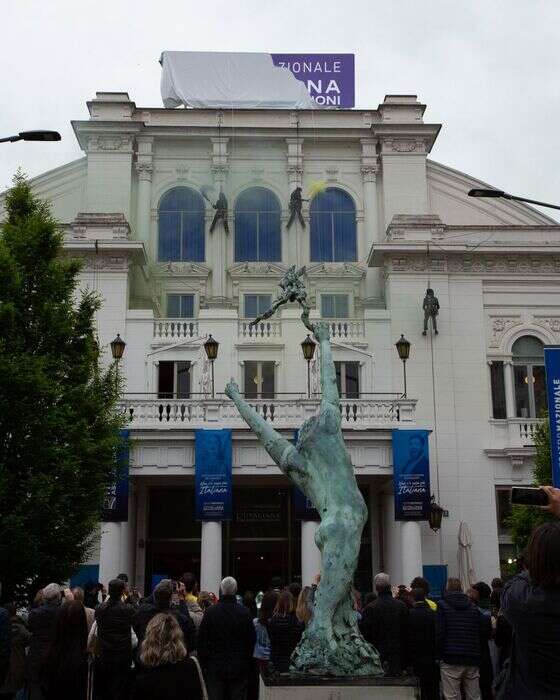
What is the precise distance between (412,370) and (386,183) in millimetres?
8730

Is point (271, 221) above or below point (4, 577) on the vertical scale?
above

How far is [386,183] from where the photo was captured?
38.7 meters

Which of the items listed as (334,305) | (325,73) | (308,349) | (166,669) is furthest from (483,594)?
(325,73)

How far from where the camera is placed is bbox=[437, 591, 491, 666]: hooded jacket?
12.0 metres

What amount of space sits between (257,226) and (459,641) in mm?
28877

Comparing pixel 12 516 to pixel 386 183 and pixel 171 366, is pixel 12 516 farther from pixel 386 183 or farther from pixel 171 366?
pixel 386 183

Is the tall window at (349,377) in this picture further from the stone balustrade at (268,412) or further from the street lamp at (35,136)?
the street lamp at (35,136)

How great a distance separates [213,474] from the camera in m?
30.2

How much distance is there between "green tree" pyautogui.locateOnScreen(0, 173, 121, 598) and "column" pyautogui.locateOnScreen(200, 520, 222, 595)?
6921mm

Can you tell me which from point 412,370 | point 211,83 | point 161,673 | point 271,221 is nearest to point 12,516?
point 161,673

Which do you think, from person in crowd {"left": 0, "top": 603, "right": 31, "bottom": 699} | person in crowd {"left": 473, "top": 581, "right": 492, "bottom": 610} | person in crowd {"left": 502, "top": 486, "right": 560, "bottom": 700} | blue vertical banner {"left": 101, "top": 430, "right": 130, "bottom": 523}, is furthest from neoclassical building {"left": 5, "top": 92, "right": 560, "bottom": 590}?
person in crowd {"left": 502, "top": 486, "right": 560, "bottom": 700}

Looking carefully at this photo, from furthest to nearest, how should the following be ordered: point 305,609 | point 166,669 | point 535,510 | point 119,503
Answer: point 119,503
point 535,510
point 305,609
point 166,669

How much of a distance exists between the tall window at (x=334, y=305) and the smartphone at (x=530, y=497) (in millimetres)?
33354

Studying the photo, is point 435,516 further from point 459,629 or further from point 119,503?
point 459,629
